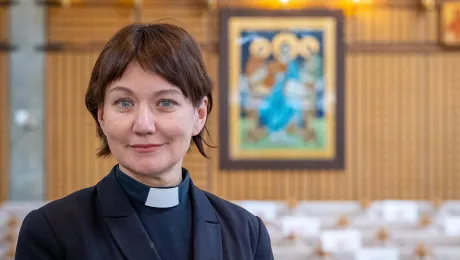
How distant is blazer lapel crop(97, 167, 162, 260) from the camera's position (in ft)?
5.53

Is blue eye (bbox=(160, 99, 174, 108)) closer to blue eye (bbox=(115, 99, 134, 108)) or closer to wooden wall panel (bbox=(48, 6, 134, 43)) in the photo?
blue eye (bbox=(115, 99, 134, 108))

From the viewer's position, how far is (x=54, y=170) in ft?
35.0

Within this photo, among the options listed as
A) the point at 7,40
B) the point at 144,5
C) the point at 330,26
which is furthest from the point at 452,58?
the point at 7,40

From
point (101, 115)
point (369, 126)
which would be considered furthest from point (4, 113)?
point (101, 115)

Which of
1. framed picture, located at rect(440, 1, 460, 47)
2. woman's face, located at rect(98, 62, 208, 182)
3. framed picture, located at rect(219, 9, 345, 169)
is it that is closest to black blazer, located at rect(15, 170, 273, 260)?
woman's face, located at rect(98, 62, 208, 182)

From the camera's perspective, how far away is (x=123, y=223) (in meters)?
1.73

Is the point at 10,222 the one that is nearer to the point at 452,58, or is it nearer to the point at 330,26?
the point at 330,26

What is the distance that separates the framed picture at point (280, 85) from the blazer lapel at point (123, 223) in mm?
8850

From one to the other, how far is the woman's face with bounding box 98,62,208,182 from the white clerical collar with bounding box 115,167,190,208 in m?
0.04

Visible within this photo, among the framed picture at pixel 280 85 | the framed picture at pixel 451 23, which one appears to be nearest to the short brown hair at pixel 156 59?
the framed picture at pixel 280 85

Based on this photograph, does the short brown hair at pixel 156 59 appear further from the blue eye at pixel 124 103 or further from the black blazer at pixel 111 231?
the black blazer at pixel 111 231

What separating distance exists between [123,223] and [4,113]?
9.22 meters

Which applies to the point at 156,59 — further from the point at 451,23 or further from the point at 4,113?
the point at 451,23

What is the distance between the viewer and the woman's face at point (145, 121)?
5.57 feet
